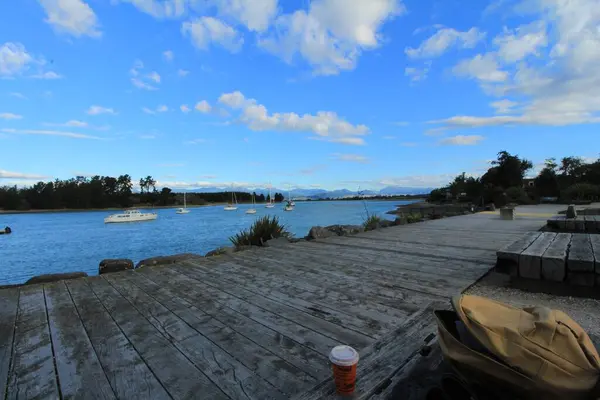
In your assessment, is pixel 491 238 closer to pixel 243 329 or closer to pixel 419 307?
pixel 419 307

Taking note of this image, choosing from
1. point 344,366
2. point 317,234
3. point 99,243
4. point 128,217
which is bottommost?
point 99,243

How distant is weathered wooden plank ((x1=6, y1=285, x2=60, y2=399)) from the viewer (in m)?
1.45

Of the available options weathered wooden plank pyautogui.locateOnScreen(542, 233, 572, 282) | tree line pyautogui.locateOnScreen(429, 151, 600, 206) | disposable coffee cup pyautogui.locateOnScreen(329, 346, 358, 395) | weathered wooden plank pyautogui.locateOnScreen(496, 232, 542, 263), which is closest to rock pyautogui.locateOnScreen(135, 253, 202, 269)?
disposable coffee cup pyautogui.locateOnScreen(329, 346, 358, 395)

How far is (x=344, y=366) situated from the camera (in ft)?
3.90

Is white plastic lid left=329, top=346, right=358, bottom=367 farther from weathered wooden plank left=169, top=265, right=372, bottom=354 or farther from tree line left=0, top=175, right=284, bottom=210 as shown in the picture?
tree line left=0, top=175, right=284, bottom=210

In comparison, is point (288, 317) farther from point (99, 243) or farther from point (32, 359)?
point (99, 243)

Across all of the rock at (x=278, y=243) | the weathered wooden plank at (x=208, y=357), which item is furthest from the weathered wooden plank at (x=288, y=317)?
the rock at (x=278, y=243)

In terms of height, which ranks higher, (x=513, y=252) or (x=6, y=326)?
(x=513, y=252)

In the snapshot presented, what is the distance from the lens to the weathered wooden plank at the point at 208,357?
1413mm

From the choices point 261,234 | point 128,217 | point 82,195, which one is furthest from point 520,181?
point 82,195

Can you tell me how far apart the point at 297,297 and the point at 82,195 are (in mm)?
90915

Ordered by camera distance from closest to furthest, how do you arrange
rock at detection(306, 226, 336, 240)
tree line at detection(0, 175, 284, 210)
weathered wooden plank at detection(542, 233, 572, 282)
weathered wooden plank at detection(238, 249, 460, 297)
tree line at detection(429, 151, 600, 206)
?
weathered wooden plank at detection(542, 233, 572, 282)
weathered wooden plank at detection(238, 249, 460, 297)
rock at detection(306, 226, 336, 240)
tree line at detection(429, 151, 600, 206)
tree line at detection(0, 175, 284, 210)

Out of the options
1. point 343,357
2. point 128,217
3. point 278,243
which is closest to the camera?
point 343,357

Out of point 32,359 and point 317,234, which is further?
point 317,234
